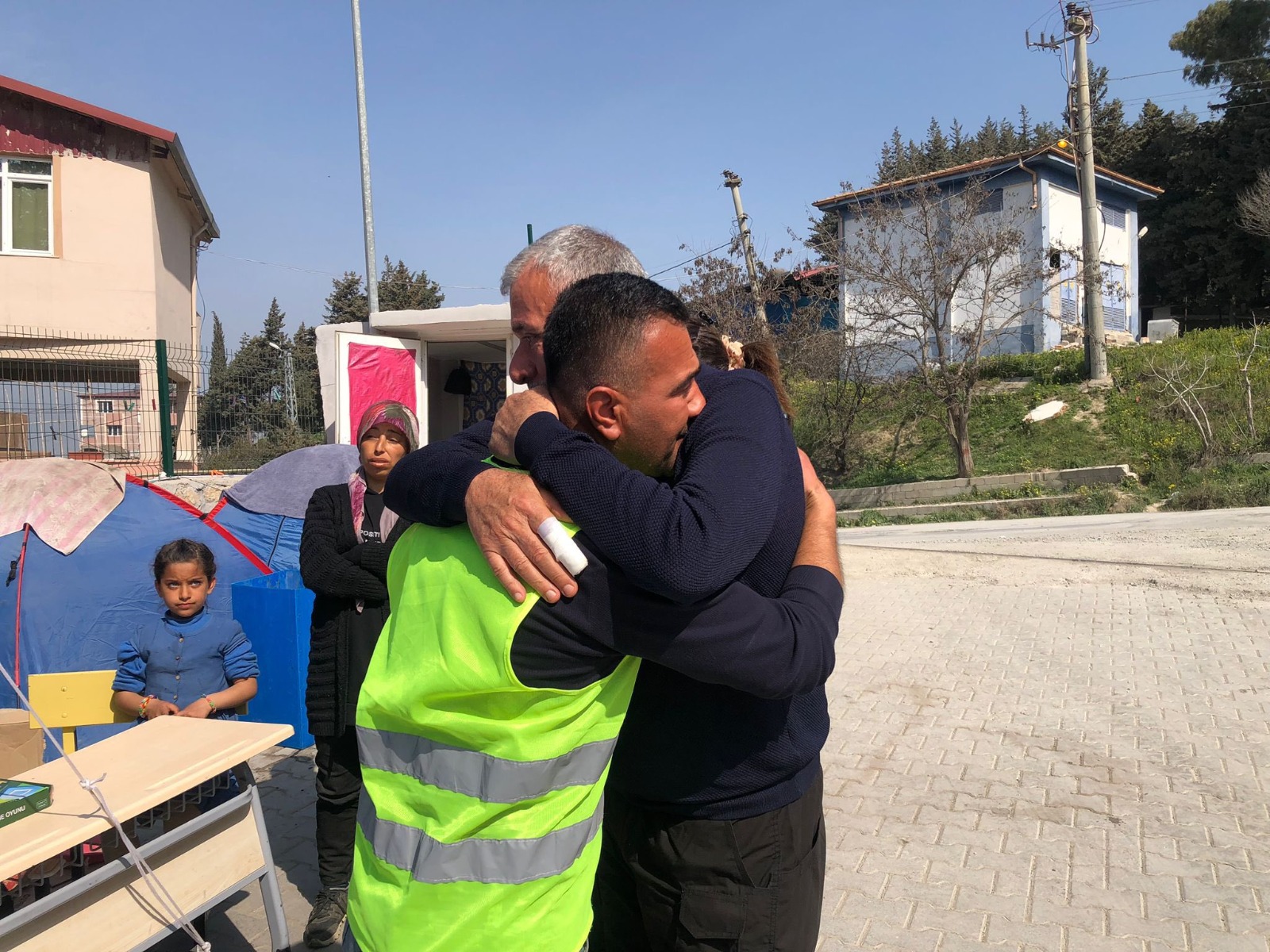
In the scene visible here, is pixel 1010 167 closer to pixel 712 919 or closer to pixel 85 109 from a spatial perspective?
pixel 85 109

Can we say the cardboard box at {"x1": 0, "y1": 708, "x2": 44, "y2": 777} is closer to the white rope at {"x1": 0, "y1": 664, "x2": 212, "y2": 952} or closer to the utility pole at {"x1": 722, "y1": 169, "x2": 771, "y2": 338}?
the white rope at {"x1": 0, "y1": 664, "x2": 212, "y2": 952}

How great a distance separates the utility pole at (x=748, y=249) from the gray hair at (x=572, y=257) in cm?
1491

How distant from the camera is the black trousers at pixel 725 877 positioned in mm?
1518

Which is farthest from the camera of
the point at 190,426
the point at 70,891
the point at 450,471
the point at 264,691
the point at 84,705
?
the point at 190,426

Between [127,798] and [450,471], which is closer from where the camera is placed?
[450,471]

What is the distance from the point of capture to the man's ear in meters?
1.31

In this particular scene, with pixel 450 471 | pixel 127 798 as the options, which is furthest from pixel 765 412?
pixel 127 798

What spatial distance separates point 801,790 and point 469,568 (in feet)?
2.59

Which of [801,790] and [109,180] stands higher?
[109,180]

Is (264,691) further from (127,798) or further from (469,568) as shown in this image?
(469,568)

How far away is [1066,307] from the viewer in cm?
2481

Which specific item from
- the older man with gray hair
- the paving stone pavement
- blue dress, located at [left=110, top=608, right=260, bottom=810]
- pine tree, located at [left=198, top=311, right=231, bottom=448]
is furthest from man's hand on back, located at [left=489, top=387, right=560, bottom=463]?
pine tree, located at [left=198, top=311, right=231, bottom=448]

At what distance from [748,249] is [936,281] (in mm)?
4920

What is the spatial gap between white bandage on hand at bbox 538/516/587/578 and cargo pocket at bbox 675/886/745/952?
0.71 m
